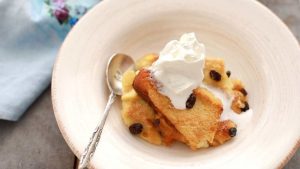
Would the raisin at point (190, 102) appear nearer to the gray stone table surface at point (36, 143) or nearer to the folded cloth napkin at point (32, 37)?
the gray stone table surface at point (36, 143)

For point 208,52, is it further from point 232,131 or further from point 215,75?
point 232,131

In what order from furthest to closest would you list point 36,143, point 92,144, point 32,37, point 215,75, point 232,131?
point 32,37 → point 36,143 → point 215,75 → point 232,131 → point 92,144

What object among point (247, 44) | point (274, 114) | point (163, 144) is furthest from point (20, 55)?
point (274, 114)

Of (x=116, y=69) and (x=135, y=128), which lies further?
(x=116, y=69)

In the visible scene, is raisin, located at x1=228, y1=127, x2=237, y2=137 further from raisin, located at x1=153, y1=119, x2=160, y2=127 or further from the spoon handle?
the spoon handle

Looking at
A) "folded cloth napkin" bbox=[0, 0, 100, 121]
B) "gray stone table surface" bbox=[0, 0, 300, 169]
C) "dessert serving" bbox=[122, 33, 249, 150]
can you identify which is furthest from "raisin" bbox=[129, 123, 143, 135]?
"folded cloth napkin" bbox=[0, 0, 100, 121]

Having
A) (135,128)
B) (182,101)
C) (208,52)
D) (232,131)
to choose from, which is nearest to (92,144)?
(135,128)
